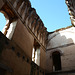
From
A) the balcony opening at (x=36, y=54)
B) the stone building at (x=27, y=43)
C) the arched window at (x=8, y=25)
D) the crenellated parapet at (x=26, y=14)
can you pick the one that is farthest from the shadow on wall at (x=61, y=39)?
the arched window at (x=8, y=25)

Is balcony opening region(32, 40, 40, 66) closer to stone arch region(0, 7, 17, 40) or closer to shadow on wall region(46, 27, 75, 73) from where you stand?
shadow on wall region(46, 27, 75, 73)

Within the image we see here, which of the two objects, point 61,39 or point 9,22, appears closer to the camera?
point 9,22

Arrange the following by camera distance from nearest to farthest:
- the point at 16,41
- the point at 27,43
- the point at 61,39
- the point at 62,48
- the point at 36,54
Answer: the point at 16,41 < the point at 27,43 < the point at 36,54 < the point at 62,48 < the point at 61,39

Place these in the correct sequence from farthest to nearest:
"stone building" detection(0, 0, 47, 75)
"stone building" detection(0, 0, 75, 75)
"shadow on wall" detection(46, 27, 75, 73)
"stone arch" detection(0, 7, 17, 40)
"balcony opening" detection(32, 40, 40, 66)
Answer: "shadow on wall" detection(46, 27, 75, 73) < "balcony opening" detection(32, 40, 40, 66) < "stone arch" detection(0, 7, 17, 40) < "stone building" detection(0, 0, 75, 75) < "stone building" detection(0, 0, 47, 75)

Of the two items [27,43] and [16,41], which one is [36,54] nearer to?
[27,43]

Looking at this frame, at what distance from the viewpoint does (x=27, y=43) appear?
5.97 meters

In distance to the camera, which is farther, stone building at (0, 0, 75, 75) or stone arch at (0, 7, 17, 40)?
stone arch at (0, 7, 17, 40)

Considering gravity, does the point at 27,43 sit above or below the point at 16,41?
above

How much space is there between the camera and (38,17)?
8242 mm

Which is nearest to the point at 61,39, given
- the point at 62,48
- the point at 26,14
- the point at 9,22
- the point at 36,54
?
the point at 62,48

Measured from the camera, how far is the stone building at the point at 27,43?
416 cm

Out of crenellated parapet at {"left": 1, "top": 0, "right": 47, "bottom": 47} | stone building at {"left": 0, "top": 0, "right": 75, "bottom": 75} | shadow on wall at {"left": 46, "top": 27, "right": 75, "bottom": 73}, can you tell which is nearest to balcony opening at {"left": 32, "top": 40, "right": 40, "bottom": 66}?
stone building at {"left": 0, "top": 0, "right": 75, "bottom": 75}

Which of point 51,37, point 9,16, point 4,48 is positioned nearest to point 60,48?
point 51,37

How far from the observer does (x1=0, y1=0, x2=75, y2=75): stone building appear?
4.16 metres
